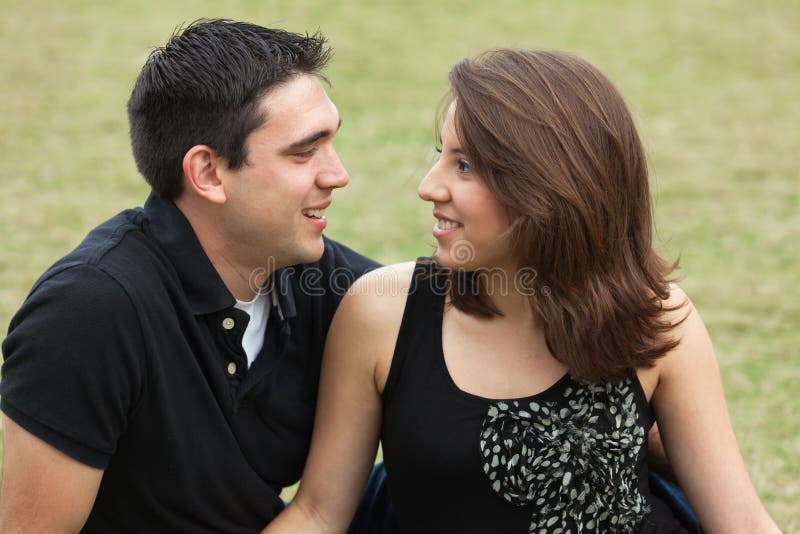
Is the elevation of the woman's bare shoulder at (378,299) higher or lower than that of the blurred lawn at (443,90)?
higher

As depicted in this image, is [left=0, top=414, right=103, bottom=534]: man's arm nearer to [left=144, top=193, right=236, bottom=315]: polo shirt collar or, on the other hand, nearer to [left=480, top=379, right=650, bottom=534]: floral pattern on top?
[left=144, top=193, right=236, bottom=315]: polo shirt collar

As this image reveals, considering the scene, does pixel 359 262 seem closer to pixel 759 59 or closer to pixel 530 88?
pixel 530 88

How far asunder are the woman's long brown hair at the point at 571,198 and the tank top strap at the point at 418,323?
0.22 feet

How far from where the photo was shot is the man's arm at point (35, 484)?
8.25 ft

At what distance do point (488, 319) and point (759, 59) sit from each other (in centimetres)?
968

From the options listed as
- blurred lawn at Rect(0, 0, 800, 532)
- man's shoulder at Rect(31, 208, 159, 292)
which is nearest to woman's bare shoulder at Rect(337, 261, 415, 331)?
man's shoulder at Rect(31, 208, 159, 292)

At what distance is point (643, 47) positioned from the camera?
11.8 meters

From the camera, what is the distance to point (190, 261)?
282 cm

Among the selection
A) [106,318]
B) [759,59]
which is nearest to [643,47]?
[759,59]

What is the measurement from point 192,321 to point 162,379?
0.58 ft

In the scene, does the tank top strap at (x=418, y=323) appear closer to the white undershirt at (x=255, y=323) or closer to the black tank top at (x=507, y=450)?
the black tank top at (x=507, y=450)

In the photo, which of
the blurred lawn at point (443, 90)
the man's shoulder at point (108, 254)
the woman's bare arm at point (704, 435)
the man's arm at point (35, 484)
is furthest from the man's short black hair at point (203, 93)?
the blurred lawn at point (443, 90)

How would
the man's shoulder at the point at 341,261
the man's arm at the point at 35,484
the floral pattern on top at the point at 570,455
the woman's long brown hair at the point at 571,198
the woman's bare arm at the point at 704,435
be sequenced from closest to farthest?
the man's arm at the point at 35,484, the woman's long brown hair at the point at 571,198, the floral pattern on top at the point at 570,455, the woman's bare arm at the point at 704,435, the man's shoulder at the point at 341,261

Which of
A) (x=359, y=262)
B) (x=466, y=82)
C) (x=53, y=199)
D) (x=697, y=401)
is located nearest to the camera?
(x=466, y=82)
